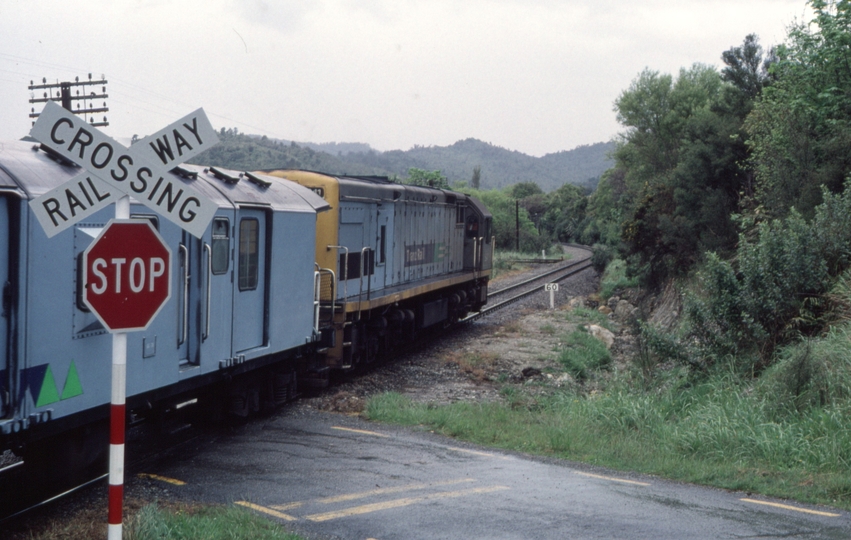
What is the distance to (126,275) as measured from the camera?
4.41 m

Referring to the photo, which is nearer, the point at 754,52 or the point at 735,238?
the point at 735,238

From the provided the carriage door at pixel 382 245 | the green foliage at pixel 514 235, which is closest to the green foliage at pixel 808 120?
the carriage door at pixel 382 245

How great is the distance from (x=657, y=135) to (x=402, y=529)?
178ft

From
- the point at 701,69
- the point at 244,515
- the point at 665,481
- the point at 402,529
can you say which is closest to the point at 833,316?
the point at 665,481

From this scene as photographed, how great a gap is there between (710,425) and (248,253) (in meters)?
5.92

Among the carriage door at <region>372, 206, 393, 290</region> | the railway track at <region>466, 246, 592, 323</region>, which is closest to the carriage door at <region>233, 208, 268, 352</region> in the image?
the carriage door at <region>372, 206, 393, 290</region>

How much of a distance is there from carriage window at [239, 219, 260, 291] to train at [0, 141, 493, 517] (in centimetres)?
2

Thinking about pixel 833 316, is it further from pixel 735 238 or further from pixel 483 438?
pixel 735 238

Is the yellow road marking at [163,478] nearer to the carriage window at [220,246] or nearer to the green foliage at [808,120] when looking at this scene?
the carriage window at [220,246]

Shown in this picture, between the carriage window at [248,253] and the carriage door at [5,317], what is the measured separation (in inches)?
139

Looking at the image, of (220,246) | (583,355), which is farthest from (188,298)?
(583,355)

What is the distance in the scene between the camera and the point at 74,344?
20.8ft

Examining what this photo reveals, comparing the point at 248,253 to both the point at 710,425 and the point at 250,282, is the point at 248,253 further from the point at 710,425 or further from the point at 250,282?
the point at 710,425

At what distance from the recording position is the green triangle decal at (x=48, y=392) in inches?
237
